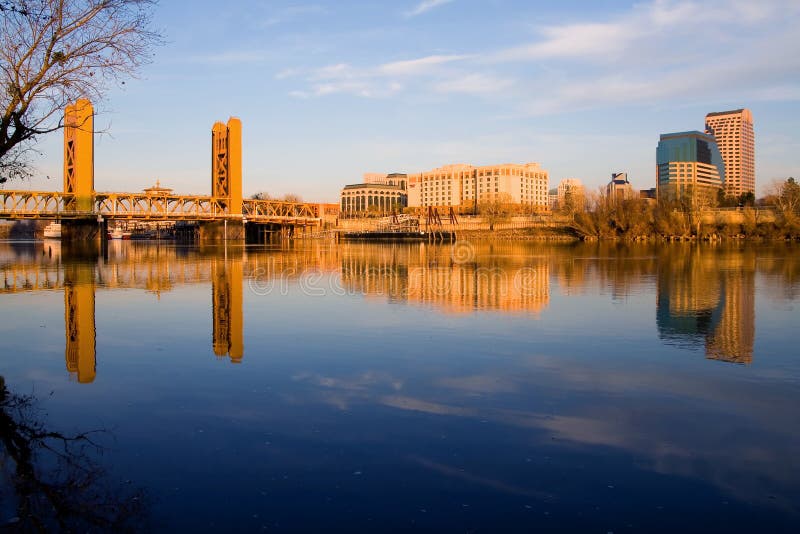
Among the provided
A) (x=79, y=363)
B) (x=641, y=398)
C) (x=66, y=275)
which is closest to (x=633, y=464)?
(x=641, y=398)

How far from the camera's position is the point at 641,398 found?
10.4 meters

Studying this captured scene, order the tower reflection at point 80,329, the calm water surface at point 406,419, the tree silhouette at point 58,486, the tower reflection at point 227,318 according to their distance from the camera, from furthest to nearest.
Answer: the tower reflection at point 227,318, the tower reflection at point 80,329, the calm water surface at point 406,419, the tree silhouette at point 58,486

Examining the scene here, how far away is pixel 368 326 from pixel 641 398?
8.67 m

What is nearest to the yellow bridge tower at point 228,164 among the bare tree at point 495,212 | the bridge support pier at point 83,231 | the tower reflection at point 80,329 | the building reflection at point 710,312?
the bridge support pier at point 83,231

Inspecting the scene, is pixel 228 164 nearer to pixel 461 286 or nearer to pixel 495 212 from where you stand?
Result: pixel 495 212

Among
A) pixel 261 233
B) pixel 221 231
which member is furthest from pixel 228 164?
pixel 261 233

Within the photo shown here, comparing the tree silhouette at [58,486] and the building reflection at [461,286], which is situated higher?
the building reflection at [461,286]

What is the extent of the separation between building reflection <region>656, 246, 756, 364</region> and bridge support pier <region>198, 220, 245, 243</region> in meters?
95.5

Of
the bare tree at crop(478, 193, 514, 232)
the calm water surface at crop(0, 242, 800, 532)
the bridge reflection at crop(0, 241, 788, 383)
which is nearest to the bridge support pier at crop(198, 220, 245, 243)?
the bare tree at crop(478, 193, 514, 232)

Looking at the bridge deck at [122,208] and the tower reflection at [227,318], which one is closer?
the tower reflection at [227,318]

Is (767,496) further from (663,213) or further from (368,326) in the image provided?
(663,213)

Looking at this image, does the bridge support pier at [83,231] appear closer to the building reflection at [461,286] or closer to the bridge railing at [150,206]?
the bridge railing at [150,206]

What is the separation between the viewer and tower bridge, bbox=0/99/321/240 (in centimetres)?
9831

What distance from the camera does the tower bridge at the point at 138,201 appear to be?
98.3m
